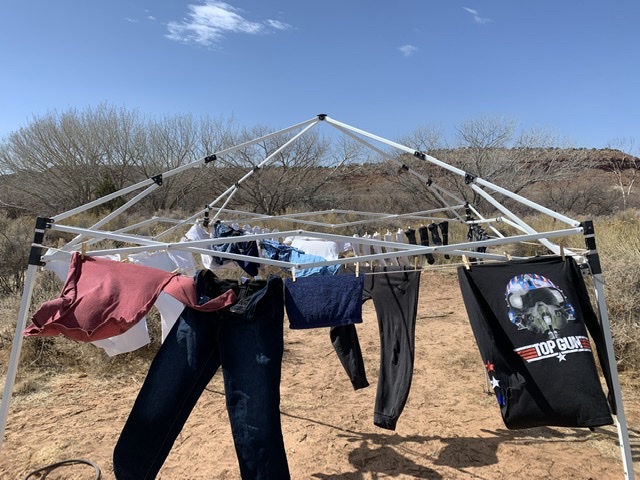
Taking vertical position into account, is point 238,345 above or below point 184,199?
below

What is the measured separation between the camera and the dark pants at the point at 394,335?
3332 mm

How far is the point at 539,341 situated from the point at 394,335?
119 centimetres

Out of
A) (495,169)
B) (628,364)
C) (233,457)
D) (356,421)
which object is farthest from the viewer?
(495,169)

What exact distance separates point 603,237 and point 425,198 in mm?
15712

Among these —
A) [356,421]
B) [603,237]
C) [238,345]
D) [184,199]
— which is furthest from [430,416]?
[184,199]

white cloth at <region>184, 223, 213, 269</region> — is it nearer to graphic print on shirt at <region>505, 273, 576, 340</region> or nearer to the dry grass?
the dry grass

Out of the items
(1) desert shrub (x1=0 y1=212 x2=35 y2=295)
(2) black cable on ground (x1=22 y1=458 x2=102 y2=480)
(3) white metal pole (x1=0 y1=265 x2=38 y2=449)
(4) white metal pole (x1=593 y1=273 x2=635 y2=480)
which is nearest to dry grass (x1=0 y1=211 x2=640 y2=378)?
(2) black cable on ground (x1=22 y1=458 x2=102 y2=480)

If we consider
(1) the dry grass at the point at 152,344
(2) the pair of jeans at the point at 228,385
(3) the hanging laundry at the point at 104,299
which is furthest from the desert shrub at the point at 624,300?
(3) the hanging laundry at the point at 104,299

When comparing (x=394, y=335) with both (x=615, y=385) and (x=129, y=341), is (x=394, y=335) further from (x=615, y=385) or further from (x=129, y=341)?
(x=129, y=341)

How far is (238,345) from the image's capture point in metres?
2.57

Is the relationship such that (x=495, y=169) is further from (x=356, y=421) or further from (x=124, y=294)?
(x=124, y=294)

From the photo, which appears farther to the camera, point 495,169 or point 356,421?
point 495,169

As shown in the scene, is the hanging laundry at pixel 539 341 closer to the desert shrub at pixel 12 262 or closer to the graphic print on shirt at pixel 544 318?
the graphic print on shirt at pixel 544 318

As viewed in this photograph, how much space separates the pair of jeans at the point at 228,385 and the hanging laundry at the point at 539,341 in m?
1.29
